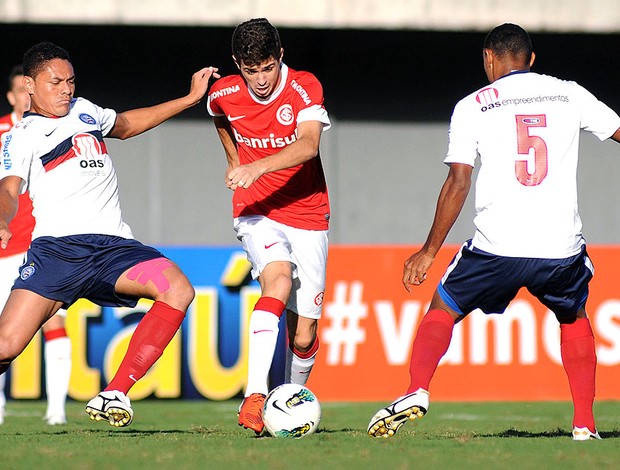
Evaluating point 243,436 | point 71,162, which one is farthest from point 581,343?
point 71,162

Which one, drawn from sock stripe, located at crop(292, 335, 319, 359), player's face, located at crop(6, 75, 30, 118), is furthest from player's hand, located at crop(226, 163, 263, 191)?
player's face, located at crop(6, 75, 30, 118)

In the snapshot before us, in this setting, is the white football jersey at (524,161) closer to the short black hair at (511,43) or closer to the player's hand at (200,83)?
the short black hair at (511,43)

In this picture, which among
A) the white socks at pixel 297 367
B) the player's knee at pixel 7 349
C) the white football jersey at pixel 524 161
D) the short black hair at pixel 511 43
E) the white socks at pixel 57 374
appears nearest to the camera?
the white football jersey at pixel 524 161

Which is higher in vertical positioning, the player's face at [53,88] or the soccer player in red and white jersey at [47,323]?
the player's face at [53,88]

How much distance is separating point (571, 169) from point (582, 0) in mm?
9875

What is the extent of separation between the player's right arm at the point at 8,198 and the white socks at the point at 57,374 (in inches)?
105

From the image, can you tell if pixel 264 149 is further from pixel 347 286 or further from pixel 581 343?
pixel 347 286

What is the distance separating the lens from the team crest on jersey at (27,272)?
6.93 m

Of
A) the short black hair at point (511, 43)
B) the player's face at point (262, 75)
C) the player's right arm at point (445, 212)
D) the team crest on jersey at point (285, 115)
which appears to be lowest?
the player's right arm at point (445, 212)

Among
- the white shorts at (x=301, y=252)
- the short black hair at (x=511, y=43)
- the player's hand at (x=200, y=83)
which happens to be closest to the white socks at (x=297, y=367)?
the white shorts at (x=301, y=252)

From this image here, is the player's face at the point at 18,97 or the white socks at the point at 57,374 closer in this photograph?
the white socks at the point at 57,374

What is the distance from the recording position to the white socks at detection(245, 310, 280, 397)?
269 inches

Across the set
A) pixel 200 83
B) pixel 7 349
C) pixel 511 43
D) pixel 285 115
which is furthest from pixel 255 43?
pixel 7 349

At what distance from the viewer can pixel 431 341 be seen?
21.4 feet
